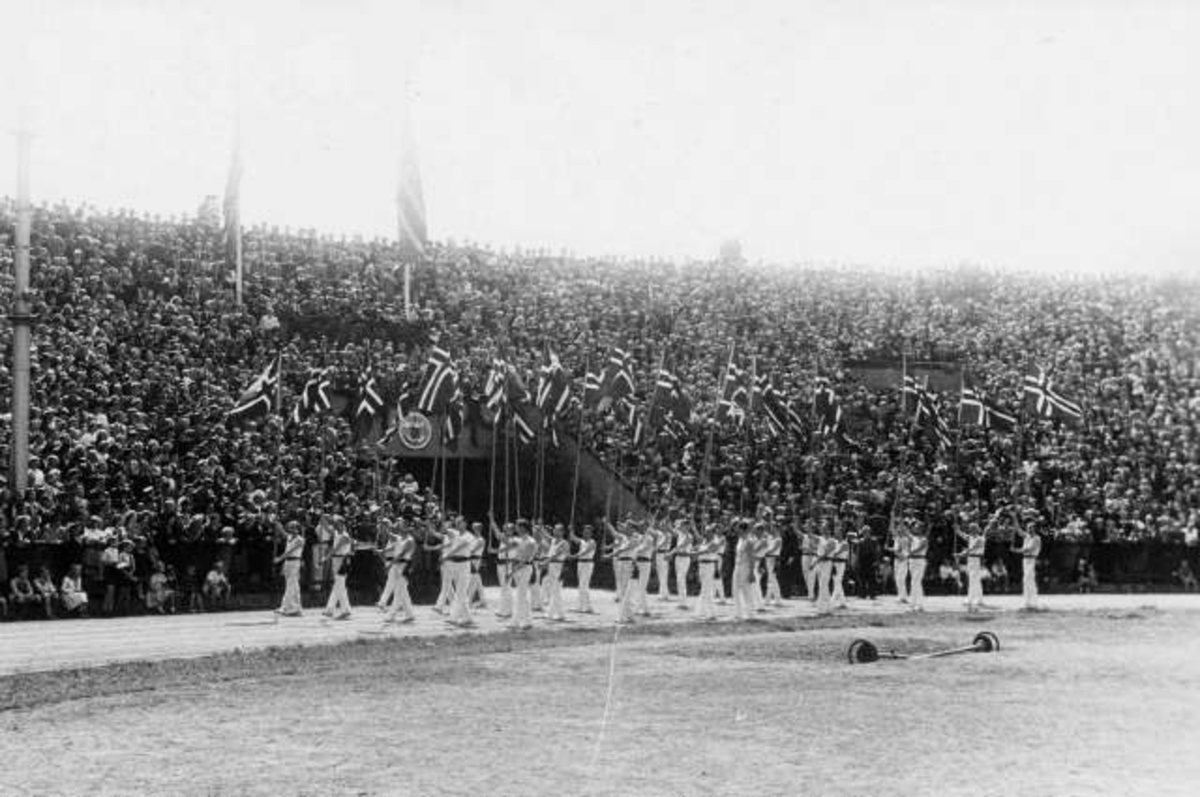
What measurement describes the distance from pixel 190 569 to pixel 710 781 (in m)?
15.9

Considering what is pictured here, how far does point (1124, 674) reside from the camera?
17500 mm

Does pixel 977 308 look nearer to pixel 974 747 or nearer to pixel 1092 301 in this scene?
pixel 1092 301

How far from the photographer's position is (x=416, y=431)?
104 ft

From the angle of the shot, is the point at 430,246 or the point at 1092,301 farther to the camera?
the point at 1092,301

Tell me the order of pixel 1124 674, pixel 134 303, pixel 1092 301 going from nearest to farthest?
pixel 1124 674, pixel 134 303, pixel 1092 301

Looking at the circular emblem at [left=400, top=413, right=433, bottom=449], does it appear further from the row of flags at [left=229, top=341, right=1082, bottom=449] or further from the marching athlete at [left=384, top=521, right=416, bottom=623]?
the marching athlete at [left=384, top=521, right=416, bottom=623]

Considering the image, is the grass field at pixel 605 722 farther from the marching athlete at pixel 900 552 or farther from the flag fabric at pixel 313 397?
the marching athlete at pixel 900 552

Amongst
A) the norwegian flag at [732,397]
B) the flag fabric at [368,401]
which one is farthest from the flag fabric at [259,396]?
the norwegian flag at [732,397]

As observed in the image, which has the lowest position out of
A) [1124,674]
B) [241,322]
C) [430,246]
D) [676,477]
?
[1124,674]

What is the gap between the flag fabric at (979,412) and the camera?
30.0 meters

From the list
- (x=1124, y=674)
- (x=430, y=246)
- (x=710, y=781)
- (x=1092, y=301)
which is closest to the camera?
(x=710, y=781)

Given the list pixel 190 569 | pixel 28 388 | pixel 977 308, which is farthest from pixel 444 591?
pixel 977 308

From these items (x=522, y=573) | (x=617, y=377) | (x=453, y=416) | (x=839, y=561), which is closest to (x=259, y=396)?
(x=453, y=416)

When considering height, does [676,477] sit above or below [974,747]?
above
